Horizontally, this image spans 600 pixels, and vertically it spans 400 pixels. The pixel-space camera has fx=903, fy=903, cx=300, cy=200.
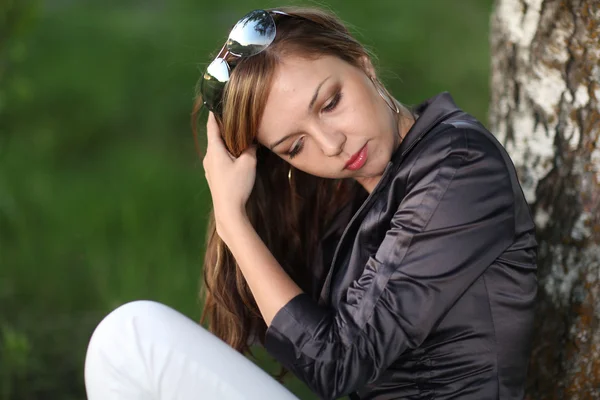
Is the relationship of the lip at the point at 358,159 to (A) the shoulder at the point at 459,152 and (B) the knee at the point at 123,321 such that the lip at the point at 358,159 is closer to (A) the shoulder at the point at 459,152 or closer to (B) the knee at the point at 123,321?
(A) the shoulder at the point at 459,152

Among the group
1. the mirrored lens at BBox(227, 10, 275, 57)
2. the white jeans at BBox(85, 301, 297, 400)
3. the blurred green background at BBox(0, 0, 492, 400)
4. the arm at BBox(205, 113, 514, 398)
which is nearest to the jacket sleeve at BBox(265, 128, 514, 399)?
the arm at BBox(205, 113, 514, 398)

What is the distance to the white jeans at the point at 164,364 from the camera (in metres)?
2.27

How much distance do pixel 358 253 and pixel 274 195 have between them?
0.59 metres

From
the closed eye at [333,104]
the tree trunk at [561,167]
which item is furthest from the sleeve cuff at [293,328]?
the tree trunk at [561,167]

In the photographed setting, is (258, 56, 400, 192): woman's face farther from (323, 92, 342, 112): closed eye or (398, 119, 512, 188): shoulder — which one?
(398, 119, 512, 188): shoulder

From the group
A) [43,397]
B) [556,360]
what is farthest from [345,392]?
[43,397]

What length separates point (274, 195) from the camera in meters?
2.90

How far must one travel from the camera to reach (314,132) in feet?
7.69

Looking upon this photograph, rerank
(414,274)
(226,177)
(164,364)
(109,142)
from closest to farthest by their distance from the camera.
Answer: (414,274) → (164,364) → (226,177) → (109,142)

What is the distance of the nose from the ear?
0.79ft

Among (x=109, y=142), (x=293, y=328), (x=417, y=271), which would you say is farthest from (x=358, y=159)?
(x=109, y=142)

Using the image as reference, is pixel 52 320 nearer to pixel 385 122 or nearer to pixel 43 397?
pixel 43 397

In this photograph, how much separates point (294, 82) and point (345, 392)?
79 centimetres

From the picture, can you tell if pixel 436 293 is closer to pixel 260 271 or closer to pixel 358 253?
pixel 358 253
